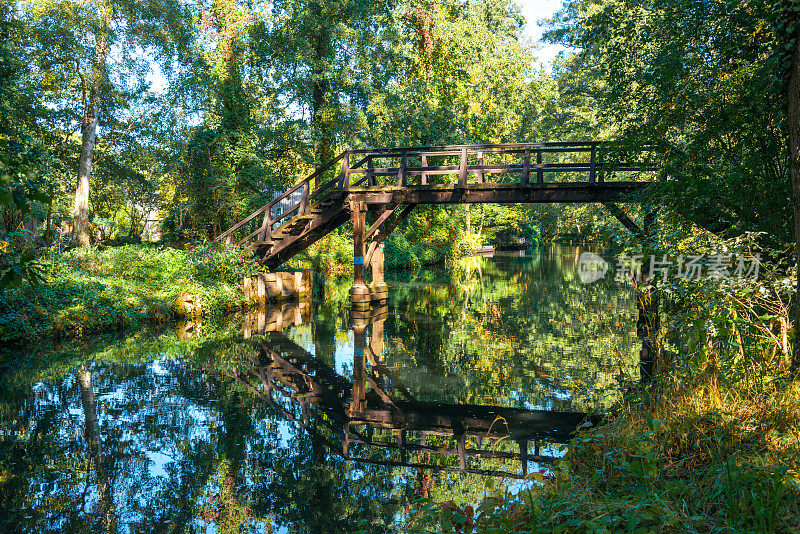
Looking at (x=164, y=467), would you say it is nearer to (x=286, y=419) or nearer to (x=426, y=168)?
(x=286, y=419)

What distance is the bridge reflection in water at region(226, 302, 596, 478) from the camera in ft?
19.5

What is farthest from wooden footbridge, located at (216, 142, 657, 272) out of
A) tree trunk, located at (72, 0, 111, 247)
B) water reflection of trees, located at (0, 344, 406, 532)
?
water reflection of trees, located at (0, 344, 406, 532)

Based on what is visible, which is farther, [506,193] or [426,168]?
[426,168]

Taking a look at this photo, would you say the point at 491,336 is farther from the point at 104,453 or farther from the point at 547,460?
the point at 104,453

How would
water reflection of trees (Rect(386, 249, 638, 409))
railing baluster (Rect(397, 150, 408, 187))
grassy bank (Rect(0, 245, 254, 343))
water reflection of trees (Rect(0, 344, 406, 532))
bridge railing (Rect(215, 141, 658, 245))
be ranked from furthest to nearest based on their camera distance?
railing baluster (Rect(397, 150, 408, 187)) → bridge railing (Rect(215, 141, 658, 245)) → grassy bank (Rect(0, 245, 254, 343)) → water reflection of trees (Rect(386, 249, 638, 409)) → water reflection of trees (Rect(0, 344, 406, 532))

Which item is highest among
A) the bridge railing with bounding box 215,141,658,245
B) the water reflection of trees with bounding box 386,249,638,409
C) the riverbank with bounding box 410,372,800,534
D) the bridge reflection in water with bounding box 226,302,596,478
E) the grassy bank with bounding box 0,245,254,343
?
the bridge railing with bounding box 215,141,658,245

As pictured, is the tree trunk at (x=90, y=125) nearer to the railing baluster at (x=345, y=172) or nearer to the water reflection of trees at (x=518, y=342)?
the railing baluster at (x=345, y=172)

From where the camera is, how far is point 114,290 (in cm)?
1365

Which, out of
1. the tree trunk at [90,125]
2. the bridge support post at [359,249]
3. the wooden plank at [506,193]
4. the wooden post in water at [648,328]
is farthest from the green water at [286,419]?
the tree trunk at [90,125]

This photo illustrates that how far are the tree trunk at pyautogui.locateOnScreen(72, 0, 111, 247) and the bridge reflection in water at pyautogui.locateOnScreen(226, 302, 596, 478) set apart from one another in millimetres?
16865

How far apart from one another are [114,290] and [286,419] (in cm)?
863

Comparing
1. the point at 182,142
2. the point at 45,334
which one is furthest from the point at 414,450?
the point at 182,142

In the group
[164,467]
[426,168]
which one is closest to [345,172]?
[426,168]

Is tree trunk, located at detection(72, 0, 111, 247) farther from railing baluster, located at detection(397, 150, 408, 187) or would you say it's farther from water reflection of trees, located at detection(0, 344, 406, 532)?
water reflection of trees, located at detection(0, 344, 406, 532)
